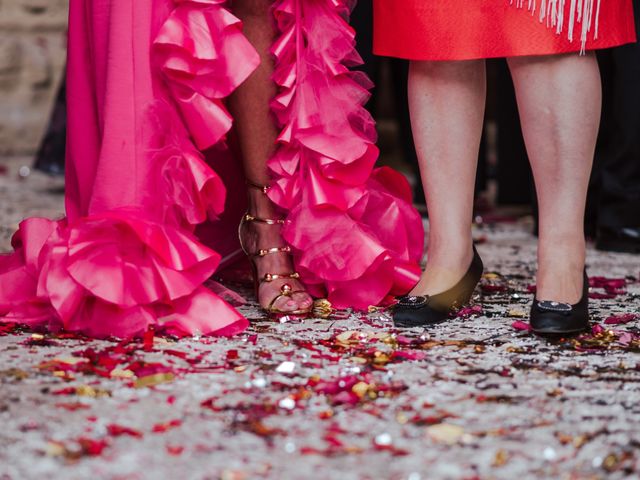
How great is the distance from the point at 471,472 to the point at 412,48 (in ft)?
2.32

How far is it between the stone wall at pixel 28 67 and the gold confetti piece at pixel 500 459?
12.1 ft

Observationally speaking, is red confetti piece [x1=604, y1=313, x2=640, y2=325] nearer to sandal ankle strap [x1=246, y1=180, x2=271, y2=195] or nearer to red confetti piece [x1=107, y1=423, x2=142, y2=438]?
sandal ankle strap [x1=246, y1=180, x2=271, y2=195]

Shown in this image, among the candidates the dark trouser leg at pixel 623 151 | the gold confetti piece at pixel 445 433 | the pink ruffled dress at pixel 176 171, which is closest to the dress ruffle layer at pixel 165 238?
the pink ruffled dress at pixel 176 171

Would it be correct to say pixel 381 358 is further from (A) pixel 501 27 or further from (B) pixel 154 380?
(A) pixel 501 27

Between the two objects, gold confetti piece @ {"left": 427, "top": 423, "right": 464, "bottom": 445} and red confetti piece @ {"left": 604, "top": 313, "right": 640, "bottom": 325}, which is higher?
red confetti piece @ {"left": 604, "top": 313, "right": 640, "bottom": 325}

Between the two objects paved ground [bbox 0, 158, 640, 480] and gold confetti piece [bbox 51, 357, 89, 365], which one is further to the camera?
gold confetti piece [bbox 51, 357, 89, 365]

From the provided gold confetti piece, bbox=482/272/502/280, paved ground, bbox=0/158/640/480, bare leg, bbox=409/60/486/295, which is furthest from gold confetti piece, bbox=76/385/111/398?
gold confetti piece, bbox=482/272/502/280

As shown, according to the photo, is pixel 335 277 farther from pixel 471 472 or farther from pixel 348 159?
pixel 471 472

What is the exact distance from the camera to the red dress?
1.34 metres

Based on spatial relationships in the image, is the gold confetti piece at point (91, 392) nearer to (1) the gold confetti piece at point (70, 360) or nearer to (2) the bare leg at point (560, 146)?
(1) the gold confetti piece at point (70, 360)

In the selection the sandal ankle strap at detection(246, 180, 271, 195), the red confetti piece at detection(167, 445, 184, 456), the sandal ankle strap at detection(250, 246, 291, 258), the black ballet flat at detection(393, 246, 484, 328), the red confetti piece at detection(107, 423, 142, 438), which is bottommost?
the red confetti piece at detection(167, 445, 184, 456)

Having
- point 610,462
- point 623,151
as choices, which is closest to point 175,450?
point 610,462

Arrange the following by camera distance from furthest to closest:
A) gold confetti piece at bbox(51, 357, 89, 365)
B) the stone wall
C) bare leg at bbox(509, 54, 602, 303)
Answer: the stone wall → bare leg at bbox(509, 54, 602, 303) → gold confetti piece at bbox(51, 357, 89, 365)

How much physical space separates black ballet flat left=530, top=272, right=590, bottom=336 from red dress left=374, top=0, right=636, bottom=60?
351mm
